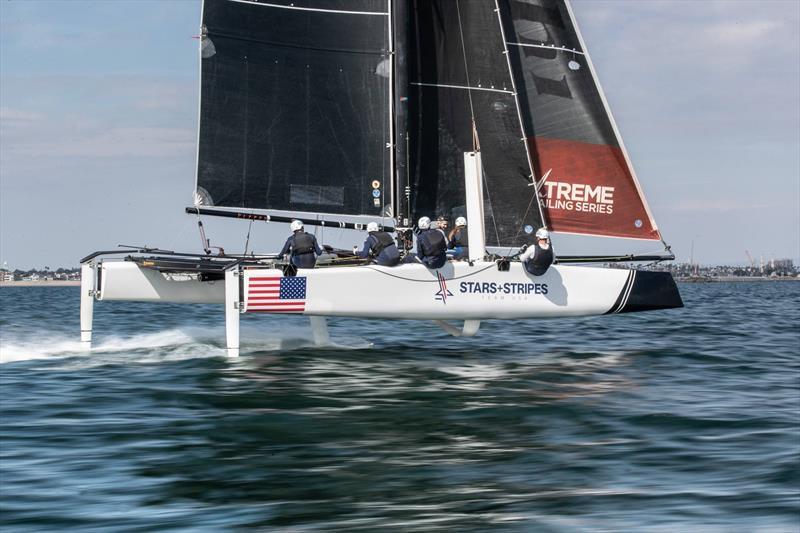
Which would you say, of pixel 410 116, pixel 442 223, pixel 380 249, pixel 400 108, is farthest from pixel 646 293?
pixel 400 108

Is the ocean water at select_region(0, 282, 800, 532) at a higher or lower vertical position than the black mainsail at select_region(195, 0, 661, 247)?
lower

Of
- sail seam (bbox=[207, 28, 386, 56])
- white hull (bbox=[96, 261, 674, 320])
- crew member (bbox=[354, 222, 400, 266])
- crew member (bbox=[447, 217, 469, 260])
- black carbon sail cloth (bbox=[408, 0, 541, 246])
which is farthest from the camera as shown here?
black carbon sail cloth (bbox=[408, 0, 541, 246])

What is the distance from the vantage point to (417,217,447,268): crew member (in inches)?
547

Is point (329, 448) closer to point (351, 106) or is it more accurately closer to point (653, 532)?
point (653, 532)

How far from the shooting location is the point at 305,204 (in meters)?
15.2

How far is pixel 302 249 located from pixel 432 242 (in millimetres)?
1884

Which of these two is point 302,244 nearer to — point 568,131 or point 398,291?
point 398,291

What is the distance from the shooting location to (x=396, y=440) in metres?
8.13

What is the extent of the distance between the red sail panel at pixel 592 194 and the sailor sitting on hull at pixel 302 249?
4159mm

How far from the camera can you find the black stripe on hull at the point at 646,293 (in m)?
15.3

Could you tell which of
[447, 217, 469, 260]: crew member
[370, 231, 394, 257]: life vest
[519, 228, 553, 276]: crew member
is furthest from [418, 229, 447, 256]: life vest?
[519, 228, 553, 276]: crew member

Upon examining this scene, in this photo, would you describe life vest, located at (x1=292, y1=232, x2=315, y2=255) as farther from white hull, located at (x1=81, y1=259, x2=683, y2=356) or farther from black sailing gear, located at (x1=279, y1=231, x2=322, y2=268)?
white hull, located at (x1=81, y1=259, x2=683, y2=356)

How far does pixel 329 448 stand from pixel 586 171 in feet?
32.0

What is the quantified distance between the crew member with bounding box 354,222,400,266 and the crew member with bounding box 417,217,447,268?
36 cm
